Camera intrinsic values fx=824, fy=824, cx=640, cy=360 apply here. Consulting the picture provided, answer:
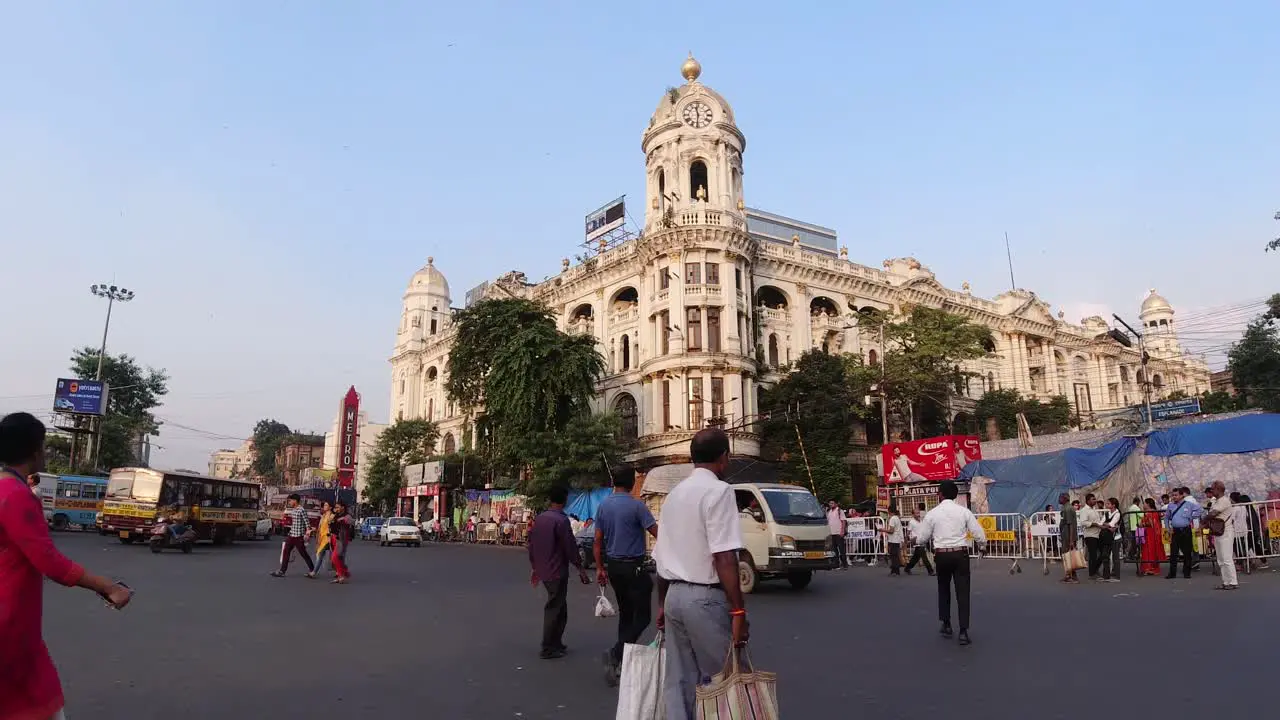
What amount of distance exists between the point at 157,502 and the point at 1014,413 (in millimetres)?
39647

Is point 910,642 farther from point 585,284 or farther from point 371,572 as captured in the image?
point 585,284

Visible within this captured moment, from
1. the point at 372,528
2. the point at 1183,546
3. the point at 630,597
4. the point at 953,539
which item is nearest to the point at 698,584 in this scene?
the point at 630,597

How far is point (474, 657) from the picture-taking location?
25.6 ft

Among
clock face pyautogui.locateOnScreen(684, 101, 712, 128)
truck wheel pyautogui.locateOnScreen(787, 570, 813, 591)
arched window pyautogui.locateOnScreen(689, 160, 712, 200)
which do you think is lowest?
truck wheel pyautogui.locateOnScreen(787, 570, 813, 591)

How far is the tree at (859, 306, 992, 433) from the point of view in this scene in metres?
36.8

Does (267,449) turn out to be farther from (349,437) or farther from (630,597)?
(630,597)

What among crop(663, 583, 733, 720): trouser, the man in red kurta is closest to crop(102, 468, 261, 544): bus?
the man in red kurta

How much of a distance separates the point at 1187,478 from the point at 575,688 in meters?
20.3

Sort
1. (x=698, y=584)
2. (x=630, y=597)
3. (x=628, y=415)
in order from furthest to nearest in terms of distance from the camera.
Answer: (x=628, y=415) < (x=630, y=597) < (x=698, y=584)

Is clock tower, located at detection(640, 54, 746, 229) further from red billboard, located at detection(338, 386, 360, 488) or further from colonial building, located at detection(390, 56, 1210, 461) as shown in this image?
red billboard, located at detection(338, 386, 360, 488)

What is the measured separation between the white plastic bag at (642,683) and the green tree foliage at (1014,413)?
43.5 m

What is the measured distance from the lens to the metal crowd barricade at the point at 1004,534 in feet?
68.8

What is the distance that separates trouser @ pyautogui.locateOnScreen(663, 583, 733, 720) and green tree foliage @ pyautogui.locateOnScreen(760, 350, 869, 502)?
31491 millimetres

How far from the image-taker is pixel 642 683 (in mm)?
4418
